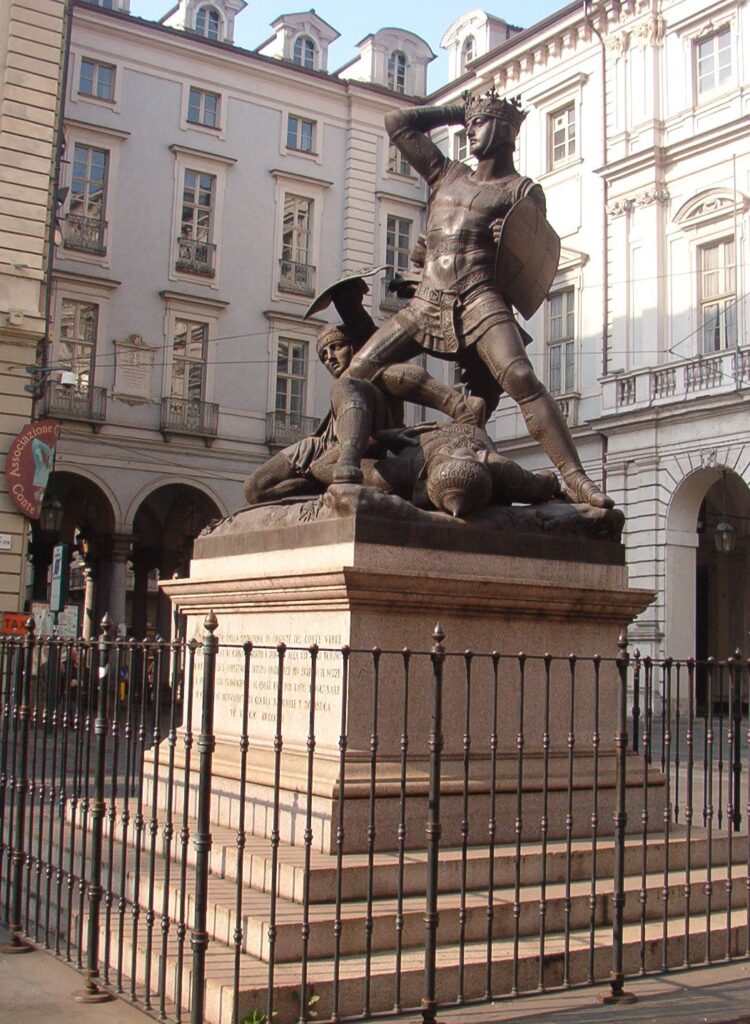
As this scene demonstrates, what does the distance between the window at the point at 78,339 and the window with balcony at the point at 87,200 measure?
5.07ft

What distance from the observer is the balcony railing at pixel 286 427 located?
110 ft

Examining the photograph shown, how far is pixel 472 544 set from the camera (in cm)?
655

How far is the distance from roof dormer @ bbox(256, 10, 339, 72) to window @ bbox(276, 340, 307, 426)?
29.3ft

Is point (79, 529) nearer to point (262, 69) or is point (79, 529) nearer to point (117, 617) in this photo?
point (117, 617)

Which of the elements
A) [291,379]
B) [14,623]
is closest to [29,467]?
[14,623]

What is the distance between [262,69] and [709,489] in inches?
681

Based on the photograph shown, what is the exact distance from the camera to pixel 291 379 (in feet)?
113

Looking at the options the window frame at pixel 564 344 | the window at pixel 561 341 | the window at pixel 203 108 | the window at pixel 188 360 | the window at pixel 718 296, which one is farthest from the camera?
the window at pixel 203 108

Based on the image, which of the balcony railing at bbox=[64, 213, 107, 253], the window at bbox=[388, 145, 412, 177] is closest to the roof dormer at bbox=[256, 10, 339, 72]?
the window at bbox=[388, 145, 412, 177]

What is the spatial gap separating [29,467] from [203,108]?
16.1 metres

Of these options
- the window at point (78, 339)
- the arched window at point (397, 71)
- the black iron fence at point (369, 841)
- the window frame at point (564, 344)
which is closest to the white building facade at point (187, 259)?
the window at point (78, 339)

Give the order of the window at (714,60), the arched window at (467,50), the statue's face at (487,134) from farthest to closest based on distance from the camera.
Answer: the arched window at (467,50), the window at (714,60), the statue's face at (487,134)

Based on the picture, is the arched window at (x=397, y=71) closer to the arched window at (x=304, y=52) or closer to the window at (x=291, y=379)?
the arched window at (x=304, y=52)

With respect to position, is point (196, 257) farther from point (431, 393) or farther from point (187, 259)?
point (431, 393)
